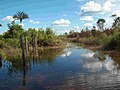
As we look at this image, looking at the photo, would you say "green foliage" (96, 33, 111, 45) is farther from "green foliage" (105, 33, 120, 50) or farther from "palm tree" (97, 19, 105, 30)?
"palm tree" (97, 19, 105, 30)

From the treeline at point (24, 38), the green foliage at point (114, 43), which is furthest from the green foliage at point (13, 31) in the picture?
the green foliage at point (114, 43)

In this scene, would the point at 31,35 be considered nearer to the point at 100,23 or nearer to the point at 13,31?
the point at 13,31

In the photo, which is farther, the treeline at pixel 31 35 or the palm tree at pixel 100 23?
the palm tree at pixel 100 23

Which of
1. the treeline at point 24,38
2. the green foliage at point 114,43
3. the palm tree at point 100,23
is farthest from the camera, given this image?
the palm tree at point 100,23

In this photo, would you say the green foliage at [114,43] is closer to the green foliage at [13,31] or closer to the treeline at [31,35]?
the treeline at [31,35]

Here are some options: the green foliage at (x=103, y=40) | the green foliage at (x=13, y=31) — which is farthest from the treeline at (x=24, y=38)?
the green foliage at (x=103, y=40)

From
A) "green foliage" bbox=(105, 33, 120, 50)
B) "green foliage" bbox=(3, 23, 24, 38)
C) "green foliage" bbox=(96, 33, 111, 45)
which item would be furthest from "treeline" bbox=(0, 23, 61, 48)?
"green foliage" bbox=(105, 33, 120, 50)

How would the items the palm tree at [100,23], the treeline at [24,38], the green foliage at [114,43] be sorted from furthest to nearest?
the palm tree at [100,23]
the treeline at [24,38]
the green foliage at [114,43]

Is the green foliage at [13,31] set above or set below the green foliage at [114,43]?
above

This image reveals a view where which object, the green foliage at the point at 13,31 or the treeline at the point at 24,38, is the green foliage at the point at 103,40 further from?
the green foliage at the point at 13,31

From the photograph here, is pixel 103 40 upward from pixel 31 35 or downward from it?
downward

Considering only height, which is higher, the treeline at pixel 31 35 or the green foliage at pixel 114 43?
the treeline at pixel 31 35

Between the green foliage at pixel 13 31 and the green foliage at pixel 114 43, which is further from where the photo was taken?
the green foliage at pixel 13 31

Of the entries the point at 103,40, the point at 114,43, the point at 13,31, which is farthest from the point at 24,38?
the point at 114,43
